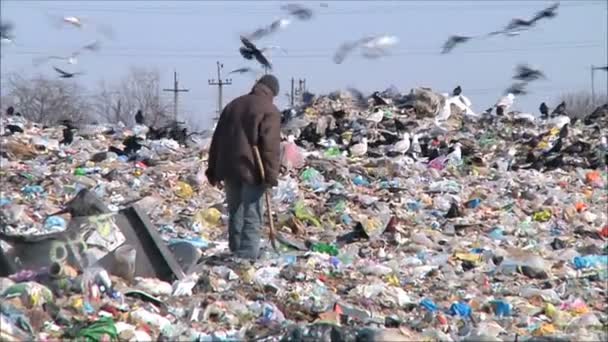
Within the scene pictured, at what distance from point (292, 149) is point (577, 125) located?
7452 millimetres

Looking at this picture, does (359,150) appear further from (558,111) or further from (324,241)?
(324,241)

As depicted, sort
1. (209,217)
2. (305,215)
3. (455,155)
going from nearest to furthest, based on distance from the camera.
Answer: (209,217) → (305,215) → (455,155)

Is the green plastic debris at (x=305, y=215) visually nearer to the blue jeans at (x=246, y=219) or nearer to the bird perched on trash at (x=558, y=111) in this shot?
the blue jeans at (x=246, y=219)

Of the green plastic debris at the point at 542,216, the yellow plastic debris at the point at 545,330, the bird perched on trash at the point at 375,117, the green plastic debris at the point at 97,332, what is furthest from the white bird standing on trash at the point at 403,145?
the green plastic debris at the point at 97,332

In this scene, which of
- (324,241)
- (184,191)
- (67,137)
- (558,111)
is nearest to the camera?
(324,241)

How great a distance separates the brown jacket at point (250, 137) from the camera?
7566mm

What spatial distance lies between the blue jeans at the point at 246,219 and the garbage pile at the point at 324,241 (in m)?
0.13

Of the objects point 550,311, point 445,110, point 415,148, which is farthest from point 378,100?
point 550,311

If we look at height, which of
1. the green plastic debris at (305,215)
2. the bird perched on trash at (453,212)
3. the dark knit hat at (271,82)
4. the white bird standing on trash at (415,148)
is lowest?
the white bird standing on trash at (415,148)

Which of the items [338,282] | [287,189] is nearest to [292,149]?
[287,189]

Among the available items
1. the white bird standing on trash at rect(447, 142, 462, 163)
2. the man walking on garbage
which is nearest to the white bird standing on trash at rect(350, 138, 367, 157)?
the white bird standing on trash at rect(447, 142, 462, 163)

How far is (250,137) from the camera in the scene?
7.61 meters

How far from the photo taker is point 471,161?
15359 mm

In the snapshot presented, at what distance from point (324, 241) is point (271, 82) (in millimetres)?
1796
